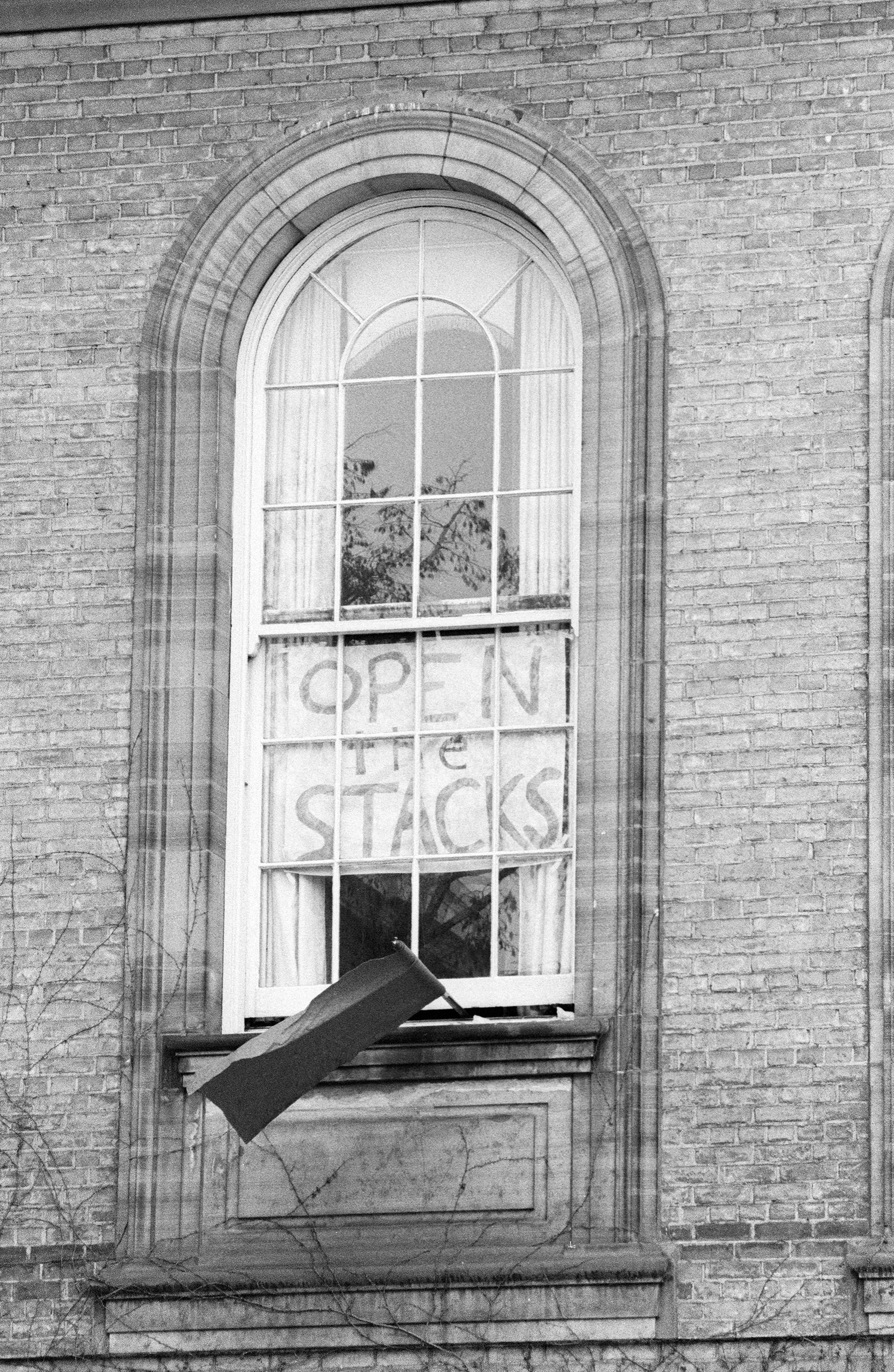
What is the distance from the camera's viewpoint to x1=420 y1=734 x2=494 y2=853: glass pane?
1266 cm

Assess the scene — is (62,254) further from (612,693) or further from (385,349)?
(612,693)

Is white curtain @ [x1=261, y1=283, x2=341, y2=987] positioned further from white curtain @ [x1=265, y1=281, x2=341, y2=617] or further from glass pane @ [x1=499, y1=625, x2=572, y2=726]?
glass pane @ [x1=499, y1=625, x2=572, y2=726]

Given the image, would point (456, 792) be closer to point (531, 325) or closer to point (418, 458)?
point (418, 458)

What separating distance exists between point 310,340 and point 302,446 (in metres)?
0.49

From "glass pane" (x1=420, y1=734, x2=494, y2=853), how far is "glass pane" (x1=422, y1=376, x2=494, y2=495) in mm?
1114

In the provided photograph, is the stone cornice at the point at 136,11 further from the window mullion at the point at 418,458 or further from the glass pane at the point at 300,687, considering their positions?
the glass pane at the point at 300,687

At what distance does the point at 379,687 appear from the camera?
1291cm

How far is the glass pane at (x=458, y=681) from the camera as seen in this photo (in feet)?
42.0

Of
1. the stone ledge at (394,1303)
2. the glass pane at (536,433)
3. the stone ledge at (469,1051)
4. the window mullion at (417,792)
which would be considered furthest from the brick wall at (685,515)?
the window mullion at (417,792)

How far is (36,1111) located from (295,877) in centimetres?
144

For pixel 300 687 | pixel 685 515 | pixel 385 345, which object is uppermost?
pixel 385 345

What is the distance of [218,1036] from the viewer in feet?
39.9

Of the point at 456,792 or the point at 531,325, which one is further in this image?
the point at 531,325

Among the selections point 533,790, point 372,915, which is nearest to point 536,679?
point 533,790
